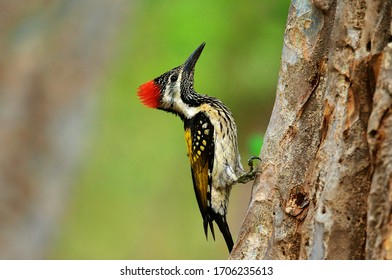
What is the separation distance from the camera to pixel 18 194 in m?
8.05

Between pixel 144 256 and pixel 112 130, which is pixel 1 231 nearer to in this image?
pixel 144 256

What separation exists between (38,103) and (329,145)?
5.01 meters

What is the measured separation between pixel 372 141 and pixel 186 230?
9.24m

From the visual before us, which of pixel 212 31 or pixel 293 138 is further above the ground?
pixel 212 31

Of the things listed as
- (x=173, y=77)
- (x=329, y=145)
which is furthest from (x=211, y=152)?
(x=329, y=145)

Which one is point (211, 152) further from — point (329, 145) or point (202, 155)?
point (329, 145)

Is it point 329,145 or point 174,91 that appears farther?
point 174,91

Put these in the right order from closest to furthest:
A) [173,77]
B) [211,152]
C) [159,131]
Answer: [211,152], [173,77], [159,131]

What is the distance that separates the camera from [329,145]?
354 cm

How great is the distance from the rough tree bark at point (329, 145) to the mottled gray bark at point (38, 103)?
421 cm

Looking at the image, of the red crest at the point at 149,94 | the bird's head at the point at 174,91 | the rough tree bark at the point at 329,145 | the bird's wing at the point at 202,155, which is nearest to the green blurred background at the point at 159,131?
the bird's head at the point at 174,91

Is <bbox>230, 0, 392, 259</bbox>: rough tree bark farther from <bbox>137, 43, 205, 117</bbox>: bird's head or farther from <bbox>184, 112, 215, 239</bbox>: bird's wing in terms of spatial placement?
<bbox>137, 43, 205, 117</bbox>: bird's head

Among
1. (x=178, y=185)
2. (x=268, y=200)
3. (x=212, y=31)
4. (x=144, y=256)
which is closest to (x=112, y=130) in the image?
(x=178, y=185)

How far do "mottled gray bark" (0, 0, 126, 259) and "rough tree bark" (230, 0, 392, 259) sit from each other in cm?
421
